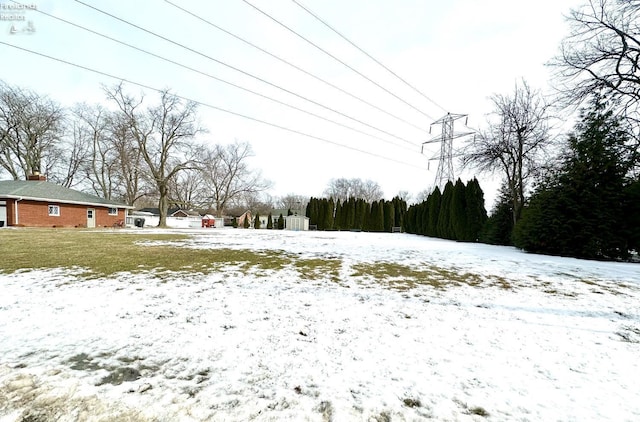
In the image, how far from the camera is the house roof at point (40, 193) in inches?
730

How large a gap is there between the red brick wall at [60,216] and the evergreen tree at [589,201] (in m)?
30.8

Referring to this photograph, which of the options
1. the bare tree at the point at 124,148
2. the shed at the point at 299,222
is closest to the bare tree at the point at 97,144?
the bare tree at the point at 124,148

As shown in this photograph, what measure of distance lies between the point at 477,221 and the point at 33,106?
1463 inches

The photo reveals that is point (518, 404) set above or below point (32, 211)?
below

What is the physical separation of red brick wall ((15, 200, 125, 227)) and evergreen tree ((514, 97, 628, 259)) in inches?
1211

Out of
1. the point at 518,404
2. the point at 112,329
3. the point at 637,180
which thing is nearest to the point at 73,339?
the point at 112,329

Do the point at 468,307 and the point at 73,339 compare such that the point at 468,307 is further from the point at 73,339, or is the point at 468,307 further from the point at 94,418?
the point at 73,339

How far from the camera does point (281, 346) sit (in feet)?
8.21

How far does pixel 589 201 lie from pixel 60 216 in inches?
1276

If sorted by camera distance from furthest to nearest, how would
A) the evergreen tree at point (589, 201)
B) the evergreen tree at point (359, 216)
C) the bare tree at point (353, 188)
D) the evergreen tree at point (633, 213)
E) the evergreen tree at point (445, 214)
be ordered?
the bare tree at point (353, 188) → the evergreen tree at point (359, 216) → the evergreen tree at point (445, 214) → the evergreen tree at point (589, 201) → the evergreen tree at point (633, 213)

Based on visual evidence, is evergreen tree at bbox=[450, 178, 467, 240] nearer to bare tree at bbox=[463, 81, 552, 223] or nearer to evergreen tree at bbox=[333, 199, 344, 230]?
bare tree at bbox=[463, 81, 552, 223]

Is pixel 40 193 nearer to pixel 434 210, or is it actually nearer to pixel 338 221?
pixel 338 221

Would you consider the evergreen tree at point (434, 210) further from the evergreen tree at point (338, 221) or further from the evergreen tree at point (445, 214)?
the evergreen tree at point (338, 221)

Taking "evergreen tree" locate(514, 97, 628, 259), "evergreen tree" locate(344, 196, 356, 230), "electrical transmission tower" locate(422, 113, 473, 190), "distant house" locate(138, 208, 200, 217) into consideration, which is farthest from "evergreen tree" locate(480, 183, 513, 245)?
"distant house" locate(138, 208, 200, 217)
